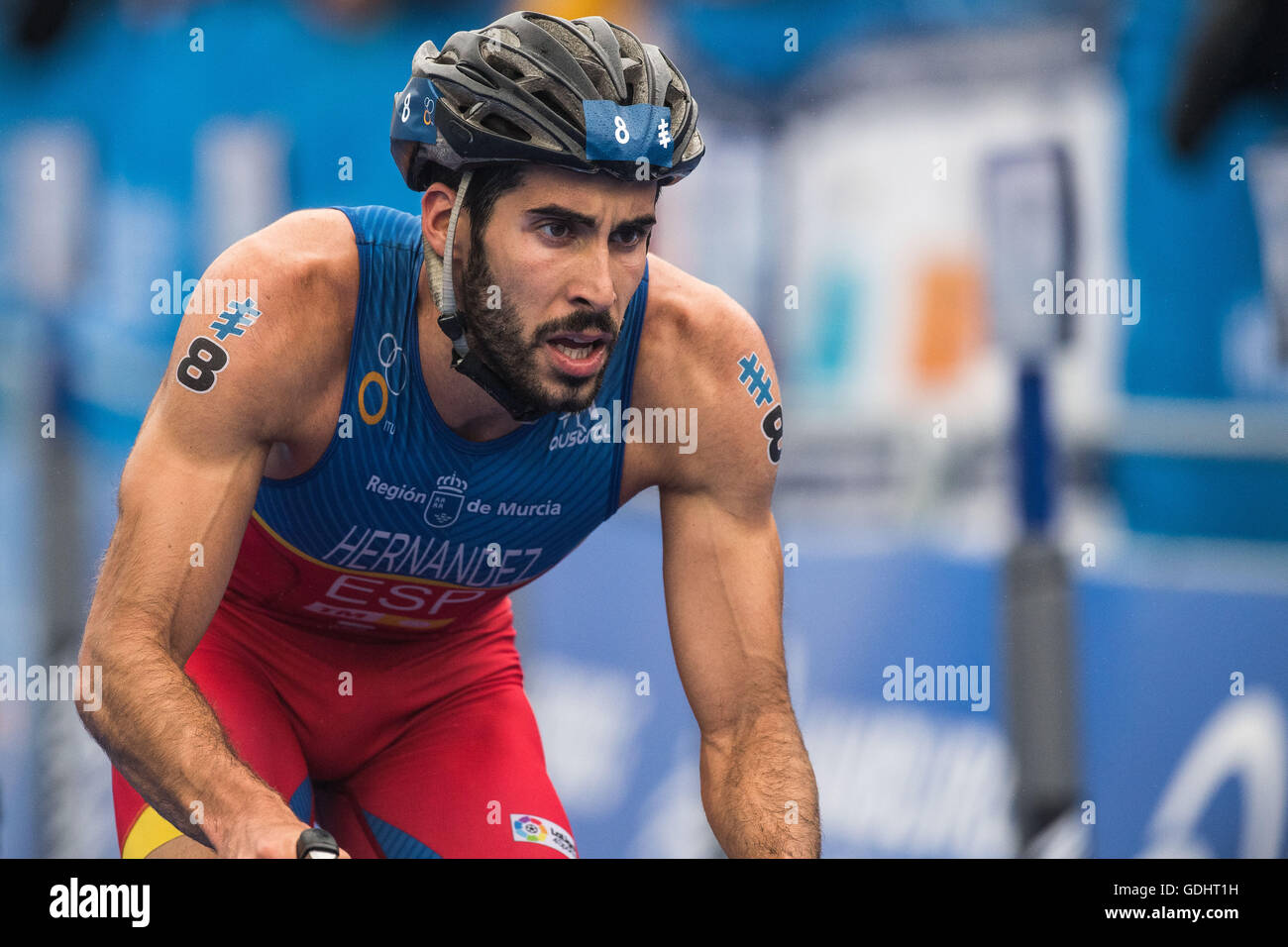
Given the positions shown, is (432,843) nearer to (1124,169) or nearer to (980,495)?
(980,495)

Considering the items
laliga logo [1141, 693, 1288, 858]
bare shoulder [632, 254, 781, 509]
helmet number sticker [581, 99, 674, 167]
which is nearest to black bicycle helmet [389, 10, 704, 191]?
helmet number sticker [581, 99, 674, 167]

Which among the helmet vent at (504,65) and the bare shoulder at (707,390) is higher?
the helmet vent at (504,65)

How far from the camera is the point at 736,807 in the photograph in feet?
11.6

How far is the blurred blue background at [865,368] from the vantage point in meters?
6.40

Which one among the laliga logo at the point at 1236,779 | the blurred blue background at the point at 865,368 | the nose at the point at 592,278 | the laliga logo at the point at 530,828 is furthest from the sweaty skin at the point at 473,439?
the laliga logo at the point at 1236,779

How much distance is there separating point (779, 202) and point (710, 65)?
71 cm

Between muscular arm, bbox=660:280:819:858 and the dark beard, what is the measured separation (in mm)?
391

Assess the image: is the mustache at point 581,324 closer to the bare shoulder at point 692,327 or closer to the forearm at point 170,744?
the bare shoulder at point 692,327

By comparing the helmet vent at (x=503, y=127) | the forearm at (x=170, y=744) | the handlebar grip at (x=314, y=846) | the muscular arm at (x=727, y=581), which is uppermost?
the helmet vent at (x=503, y=127)

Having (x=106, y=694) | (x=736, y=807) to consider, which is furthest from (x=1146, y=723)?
(x=106, y=694)

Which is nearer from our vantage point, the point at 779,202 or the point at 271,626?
the point at 271,626

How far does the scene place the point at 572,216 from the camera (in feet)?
10.9

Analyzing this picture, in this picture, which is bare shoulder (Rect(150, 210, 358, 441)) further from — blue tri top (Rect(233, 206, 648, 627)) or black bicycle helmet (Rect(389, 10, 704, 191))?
black bicycle helmet (Rect(389, 10, 704, 191))

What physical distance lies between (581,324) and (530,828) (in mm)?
1152
